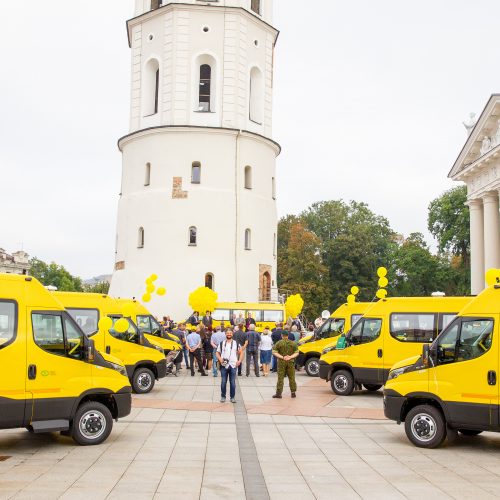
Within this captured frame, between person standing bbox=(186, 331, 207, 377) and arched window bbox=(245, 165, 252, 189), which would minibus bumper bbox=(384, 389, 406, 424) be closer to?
person standing bbox=(186, 331, 207, 377)

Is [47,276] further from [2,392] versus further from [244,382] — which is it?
[2,392]

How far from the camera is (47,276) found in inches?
4390

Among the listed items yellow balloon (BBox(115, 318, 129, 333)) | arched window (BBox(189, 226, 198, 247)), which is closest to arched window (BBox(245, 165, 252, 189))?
arched window (BBox(189, 226, 198, 247))

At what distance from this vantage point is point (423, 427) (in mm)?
11984

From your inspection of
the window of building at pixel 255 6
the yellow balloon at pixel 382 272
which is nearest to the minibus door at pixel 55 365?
the yellow balloon at pixel 382 272

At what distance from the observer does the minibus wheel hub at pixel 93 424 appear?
1170cm

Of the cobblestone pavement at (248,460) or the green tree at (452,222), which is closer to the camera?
the cobblestone pavement at (248,460)

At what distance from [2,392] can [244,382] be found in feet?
42.3

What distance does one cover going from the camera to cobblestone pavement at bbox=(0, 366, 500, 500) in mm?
8859

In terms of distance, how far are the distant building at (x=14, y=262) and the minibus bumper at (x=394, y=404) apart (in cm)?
10900

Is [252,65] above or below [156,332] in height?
above

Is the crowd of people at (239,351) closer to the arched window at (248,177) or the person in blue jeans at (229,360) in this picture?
the person in blue jeans at (229,360)

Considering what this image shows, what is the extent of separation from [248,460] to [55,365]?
129 inches

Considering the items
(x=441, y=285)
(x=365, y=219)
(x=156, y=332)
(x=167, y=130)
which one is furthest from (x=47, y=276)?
(x=156, y=332)
